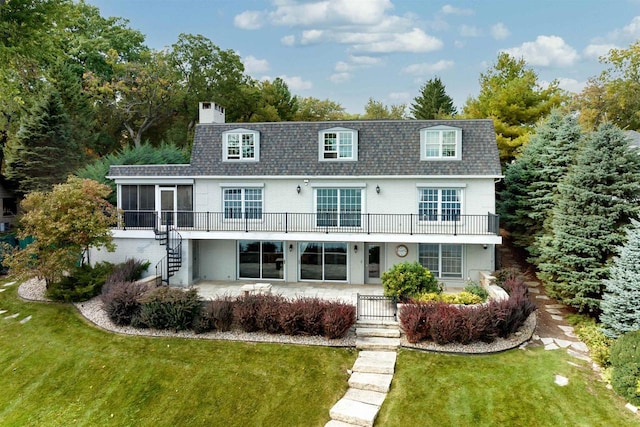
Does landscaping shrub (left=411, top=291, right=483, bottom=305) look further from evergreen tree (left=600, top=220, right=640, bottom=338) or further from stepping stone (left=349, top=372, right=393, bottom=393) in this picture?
stepping stone (left=349, top=372, right=393, bottom=393)

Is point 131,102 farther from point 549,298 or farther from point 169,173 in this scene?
point 549,298

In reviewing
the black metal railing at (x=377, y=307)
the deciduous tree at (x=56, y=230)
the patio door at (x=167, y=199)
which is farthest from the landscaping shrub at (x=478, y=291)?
the deciduous tree at (x=56, y=230)

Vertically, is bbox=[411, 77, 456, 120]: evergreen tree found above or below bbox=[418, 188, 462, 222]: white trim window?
above

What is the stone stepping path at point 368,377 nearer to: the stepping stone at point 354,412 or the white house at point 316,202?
the stepping stone at point 354,412

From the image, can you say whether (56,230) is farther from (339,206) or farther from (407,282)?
(407,282)

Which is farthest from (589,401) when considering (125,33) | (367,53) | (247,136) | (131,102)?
(125,33)

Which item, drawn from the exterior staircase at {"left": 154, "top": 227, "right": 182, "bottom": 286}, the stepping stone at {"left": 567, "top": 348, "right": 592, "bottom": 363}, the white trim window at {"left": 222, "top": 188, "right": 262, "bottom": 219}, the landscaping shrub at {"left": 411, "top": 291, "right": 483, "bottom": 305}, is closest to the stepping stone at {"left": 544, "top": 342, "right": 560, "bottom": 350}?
the stepping stone at {"left": 567, "top": 348, "right": 592, "bottom": 363}
